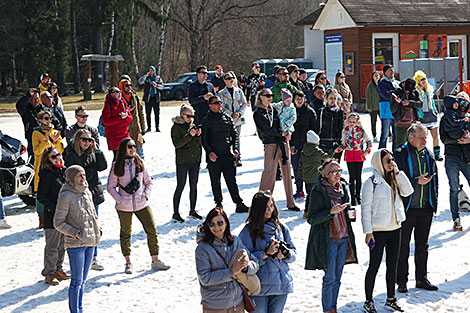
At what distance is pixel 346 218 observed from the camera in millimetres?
7156

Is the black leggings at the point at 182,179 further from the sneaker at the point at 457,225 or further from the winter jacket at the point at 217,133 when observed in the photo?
the sneaker at the point at 457,225

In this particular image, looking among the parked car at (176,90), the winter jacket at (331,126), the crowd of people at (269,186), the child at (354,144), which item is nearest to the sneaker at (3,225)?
the crowd of people at (269,186)

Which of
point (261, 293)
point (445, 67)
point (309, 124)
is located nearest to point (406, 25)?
point (445, 67)

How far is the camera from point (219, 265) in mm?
5785

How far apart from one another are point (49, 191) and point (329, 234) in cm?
346

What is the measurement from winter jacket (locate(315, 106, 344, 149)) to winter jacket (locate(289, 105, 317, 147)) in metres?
0.20

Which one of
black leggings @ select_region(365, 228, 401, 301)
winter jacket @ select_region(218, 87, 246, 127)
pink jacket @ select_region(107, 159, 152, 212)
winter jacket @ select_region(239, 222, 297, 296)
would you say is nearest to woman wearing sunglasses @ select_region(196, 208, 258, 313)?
winter jacket @ select_region(239, 222, 297, 296)

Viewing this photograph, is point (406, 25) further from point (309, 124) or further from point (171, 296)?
point (171, 296)

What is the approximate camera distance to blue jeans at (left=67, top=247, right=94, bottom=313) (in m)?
7.29

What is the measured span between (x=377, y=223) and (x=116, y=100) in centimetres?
655

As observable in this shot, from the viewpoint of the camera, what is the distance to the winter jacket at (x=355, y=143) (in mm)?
11203

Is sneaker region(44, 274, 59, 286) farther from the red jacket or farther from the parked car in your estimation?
the parked car

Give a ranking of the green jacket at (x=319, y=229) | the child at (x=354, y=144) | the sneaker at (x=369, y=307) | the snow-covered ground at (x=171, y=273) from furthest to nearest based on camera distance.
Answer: the child at (x=354, y=144), the snow-covered ground at (x=171, y=273), the sneaker at (x=369, y=307), the green jacket at (x=319, y=229)

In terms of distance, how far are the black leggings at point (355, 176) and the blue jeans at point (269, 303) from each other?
5.55 metres
